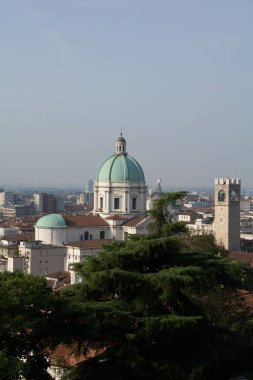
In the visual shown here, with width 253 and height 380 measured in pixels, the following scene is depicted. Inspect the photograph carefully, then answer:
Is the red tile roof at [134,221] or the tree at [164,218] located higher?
the tree at [164,218]

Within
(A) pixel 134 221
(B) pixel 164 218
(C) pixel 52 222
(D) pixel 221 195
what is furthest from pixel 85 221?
(B) pixel 164 218

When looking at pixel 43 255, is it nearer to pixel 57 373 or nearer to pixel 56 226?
pixel 56 226

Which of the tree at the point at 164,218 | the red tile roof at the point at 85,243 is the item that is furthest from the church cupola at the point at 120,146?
the tree at the point at 164,218

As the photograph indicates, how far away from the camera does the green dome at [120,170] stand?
2518 inches

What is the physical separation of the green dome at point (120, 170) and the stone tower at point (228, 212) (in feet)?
24.8

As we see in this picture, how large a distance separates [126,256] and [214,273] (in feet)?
8.62

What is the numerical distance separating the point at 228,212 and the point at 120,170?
35.3 feet

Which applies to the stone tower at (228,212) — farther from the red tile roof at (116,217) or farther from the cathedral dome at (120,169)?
the red tile roof at (116,217)

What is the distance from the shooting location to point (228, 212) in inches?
2539

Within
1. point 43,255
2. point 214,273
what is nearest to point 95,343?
point 214,273

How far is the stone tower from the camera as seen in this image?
212ft

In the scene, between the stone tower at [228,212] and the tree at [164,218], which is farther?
the stone tower at [228,212]

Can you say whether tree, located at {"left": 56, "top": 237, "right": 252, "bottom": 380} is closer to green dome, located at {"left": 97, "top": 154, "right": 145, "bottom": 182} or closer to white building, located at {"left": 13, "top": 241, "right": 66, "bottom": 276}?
white building, located at {"left": 13, "top": 241, "right": 66, "bottom": 276}

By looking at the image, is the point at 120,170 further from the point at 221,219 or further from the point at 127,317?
the point at 127,317
